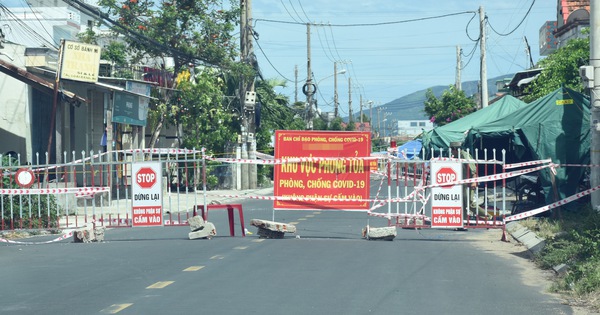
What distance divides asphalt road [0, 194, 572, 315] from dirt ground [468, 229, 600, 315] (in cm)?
13

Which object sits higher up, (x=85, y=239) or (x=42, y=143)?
(x=42, y=143)

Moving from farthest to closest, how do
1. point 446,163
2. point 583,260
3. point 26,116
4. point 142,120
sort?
point 142,120 < point 26,116 < point 446,163 < point 583,260

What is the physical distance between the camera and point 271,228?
51.8 ft

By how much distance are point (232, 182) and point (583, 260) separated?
106 feet

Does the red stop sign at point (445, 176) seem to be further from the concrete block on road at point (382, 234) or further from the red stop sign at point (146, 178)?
the red stop sign at point (146, 178)

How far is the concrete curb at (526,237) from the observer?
44.2 ft

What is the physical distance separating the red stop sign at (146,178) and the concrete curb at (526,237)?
23.5 ft

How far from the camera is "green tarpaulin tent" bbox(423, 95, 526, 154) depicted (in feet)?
84.6

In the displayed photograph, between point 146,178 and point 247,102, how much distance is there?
23239 millimetres

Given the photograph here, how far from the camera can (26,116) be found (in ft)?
97.3

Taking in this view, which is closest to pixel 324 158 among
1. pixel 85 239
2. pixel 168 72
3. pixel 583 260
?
pixel 85 239

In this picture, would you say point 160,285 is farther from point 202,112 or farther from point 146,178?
point 202,112

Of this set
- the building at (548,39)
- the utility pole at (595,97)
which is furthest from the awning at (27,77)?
the building at (548,39)

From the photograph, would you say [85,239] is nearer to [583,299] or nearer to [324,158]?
[324,158]
